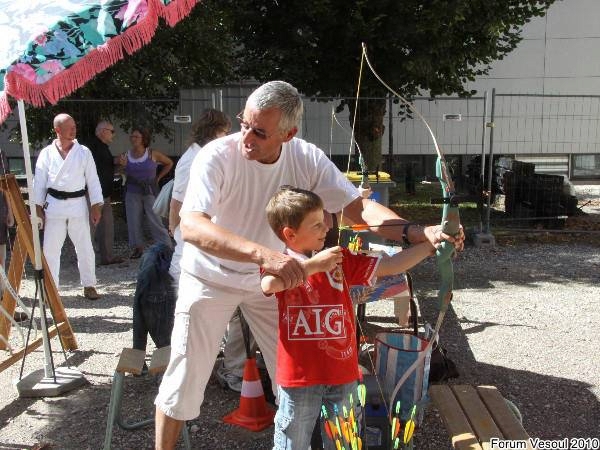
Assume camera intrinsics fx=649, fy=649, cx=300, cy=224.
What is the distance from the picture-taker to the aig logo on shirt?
255 cm

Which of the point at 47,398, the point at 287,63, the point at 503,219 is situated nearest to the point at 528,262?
the point at 503,219

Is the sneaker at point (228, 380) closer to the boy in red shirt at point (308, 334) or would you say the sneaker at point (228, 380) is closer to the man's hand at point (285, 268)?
the boy in red shirt at point (308, 334)

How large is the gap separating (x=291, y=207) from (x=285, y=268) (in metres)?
0.39

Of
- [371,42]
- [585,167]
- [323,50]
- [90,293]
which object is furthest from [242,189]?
[585,167]

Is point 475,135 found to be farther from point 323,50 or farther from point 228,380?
point 228,380

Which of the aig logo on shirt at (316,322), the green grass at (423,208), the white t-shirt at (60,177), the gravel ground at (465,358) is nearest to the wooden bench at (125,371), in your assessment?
the gravel ground at (465,358)

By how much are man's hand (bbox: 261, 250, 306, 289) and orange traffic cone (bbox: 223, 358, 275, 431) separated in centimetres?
179

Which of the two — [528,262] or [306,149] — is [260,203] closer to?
[306,149]

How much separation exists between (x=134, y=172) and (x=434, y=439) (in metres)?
5.98

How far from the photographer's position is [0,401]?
14.1 ft

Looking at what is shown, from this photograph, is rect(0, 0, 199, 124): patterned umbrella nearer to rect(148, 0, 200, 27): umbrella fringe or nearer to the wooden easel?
rect(148, 0, 200, 27): umbrella fringe

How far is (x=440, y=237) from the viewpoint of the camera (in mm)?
2502

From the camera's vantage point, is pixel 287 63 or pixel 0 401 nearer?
pixel 0 401

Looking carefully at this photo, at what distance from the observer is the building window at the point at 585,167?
1761cm
